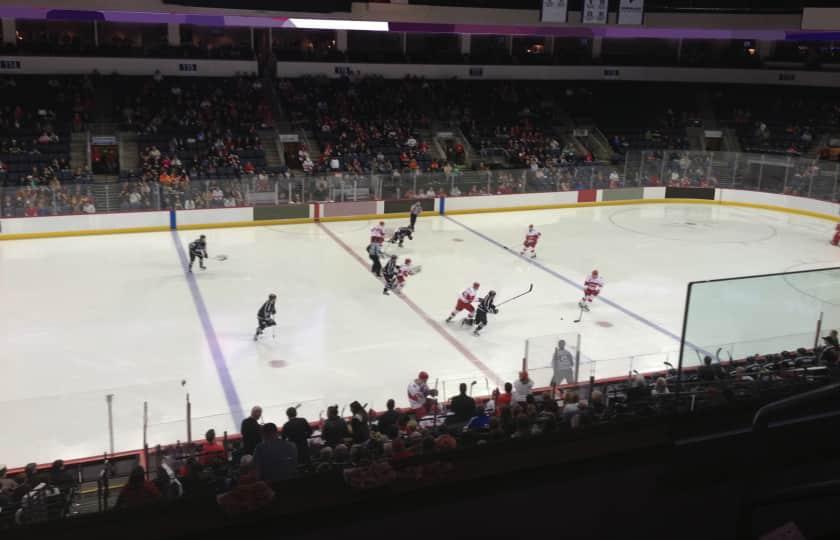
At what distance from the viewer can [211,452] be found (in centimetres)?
761

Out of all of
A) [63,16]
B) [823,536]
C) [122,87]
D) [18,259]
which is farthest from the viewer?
[122,87]

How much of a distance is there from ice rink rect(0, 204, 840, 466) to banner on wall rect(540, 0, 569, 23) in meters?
6.55

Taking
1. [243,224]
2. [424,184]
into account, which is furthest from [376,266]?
[424,184]

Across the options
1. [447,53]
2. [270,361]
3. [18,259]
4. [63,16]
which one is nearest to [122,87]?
[63,16]

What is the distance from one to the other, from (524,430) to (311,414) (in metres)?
4.08

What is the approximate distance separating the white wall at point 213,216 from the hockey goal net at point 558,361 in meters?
14.0

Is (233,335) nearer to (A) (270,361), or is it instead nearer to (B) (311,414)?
(A) (270,361)

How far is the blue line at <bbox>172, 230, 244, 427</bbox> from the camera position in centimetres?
1113

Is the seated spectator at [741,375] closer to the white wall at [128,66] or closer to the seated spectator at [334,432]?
the seated spectator at [334,432]

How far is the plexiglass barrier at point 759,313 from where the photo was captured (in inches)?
217

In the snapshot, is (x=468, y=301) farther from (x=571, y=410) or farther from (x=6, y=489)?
(x=6, y=489)

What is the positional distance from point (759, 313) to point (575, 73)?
3054cm

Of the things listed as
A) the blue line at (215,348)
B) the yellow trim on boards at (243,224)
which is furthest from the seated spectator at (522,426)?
the yellow trim on boards at (243,224)

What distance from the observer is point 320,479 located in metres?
3.96
